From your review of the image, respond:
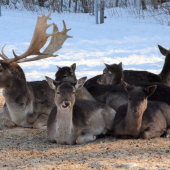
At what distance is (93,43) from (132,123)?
43.2 ft

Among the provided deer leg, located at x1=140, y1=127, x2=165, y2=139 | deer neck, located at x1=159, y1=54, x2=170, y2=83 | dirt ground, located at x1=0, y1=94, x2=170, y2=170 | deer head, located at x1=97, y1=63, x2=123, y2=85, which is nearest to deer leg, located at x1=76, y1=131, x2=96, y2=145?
dirt ground, located at x1=0, y1=94, x2=170, y2=170

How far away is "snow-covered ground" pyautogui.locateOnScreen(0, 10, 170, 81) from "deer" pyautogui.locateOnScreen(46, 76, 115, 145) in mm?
6984

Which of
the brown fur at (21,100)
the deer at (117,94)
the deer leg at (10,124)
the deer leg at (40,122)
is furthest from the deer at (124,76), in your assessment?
the deer leg at (10,124)

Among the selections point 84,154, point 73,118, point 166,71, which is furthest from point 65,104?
point 166,71

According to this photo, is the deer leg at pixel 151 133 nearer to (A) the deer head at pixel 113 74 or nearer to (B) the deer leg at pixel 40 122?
(B) the deer leg at pixel 40 122

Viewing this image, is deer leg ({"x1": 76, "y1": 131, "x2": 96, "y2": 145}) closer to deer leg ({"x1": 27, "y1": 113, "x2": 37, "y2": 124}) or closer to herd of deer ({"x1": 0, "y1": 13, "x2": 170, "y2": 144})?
herd of deer ({"x1": 0, "y1": 13, "x2": 170, "y2": 144})

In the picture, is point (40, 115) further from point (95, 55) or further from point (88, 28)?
point (88, 28)

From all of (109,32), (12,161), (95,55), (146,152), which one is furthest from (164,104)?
(109,32)

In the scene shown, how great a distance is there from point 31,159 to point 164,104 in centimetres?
331

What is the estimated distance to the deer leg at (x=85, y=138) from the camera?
22.4 feet

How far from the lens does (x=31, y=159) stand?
5.67m

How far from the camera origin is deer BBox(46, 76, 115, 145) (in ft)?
22.0

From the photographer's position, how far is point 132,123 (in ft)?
22.9

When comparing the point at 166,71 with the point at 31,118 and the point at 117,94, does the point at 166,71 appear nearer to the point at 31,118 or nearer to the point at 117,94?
the point at 117,94
